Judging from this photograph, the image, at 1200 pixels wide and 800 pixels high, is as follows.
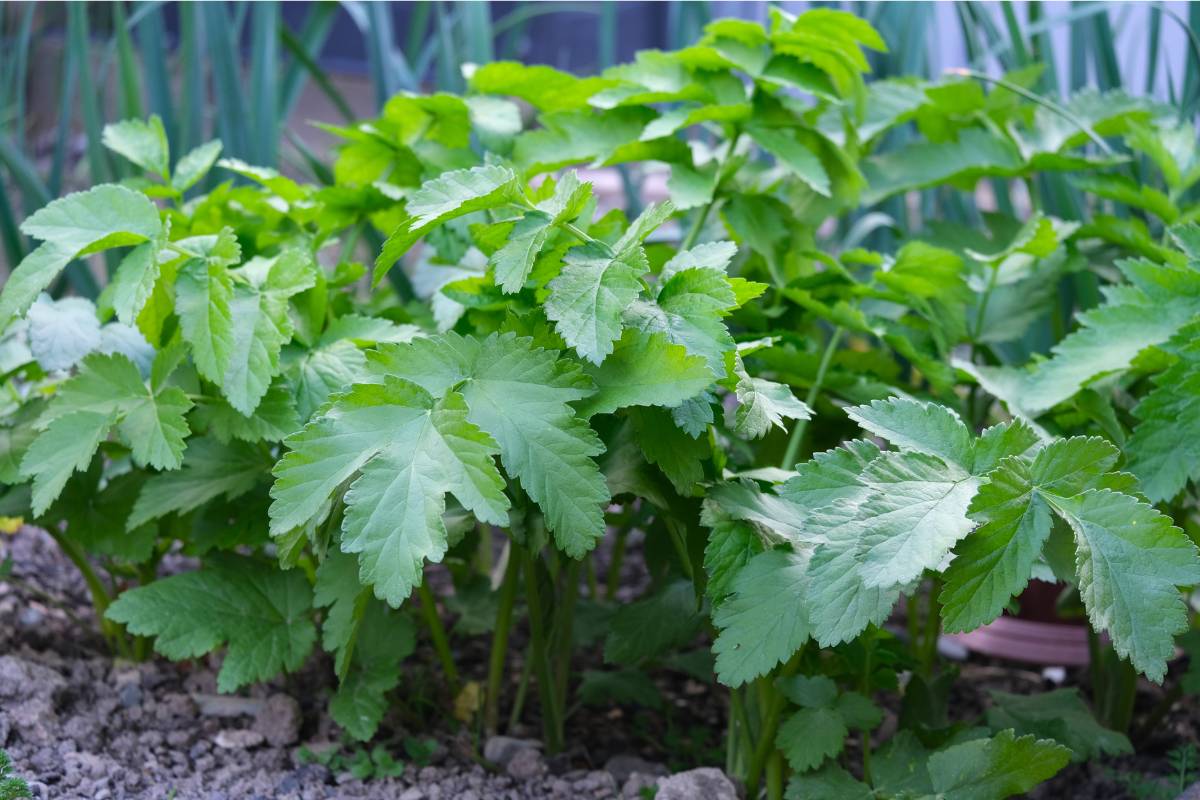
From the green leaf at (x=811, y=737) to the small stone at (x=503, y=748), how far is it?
32cm

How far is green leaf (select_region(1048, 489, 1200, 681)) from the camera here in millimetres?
851

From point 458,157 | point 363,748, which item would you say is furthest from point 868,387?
point 363,748

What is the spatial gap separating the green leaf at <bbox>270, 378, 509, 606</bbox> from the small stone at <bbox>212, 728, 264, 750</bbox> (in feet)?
1.46

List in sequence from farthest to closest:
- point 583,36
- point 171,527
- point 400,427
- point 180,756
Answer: point 583,36 < point 171,527 < point 180,756 < point 400,427

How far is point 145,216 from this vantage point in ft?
3.55

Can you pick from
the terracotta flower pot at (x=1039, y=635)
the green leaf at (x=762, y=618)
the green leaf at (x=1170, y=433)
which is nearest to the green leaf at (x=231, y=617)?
the green leaf at (x=762, y=618)

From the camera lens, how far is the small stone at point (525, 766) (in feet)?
4.10

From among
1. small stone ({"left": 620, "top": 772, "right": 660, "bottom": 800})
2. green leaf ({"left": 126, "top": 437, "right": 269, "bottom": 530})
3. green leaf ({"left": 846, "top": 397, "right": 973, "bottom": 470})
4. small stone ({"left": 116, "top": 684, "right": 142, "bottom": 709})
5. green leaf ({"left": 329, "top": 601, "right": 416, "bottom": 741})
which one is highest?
green leaf ({"left": 846, "top": 397, "right": 973, "bottom": 470})

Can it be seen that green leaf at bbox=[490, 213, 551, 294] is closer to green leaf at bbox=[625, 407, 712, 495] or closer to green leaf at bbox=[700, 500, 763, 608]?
green leaf at bbox=[625, 407, 712, 495]

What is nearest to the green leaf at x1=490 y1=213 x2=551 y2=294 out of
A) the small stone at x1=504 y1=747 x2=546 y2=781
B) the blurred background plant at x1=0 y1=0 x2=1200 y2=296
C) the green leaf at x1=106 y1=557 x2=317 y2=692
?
the green leaf at x1=106 y1=557 x2=317 y2=692

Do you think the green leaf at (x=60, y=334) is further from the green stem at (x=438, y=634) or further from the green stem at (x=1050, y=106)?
the green stem at (x=1050, y=106)

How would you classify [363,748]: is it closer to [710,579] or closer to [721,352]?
[710,579]

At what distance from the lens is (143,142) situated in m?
1.29

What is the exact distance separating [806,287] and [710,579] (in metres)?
0.47
